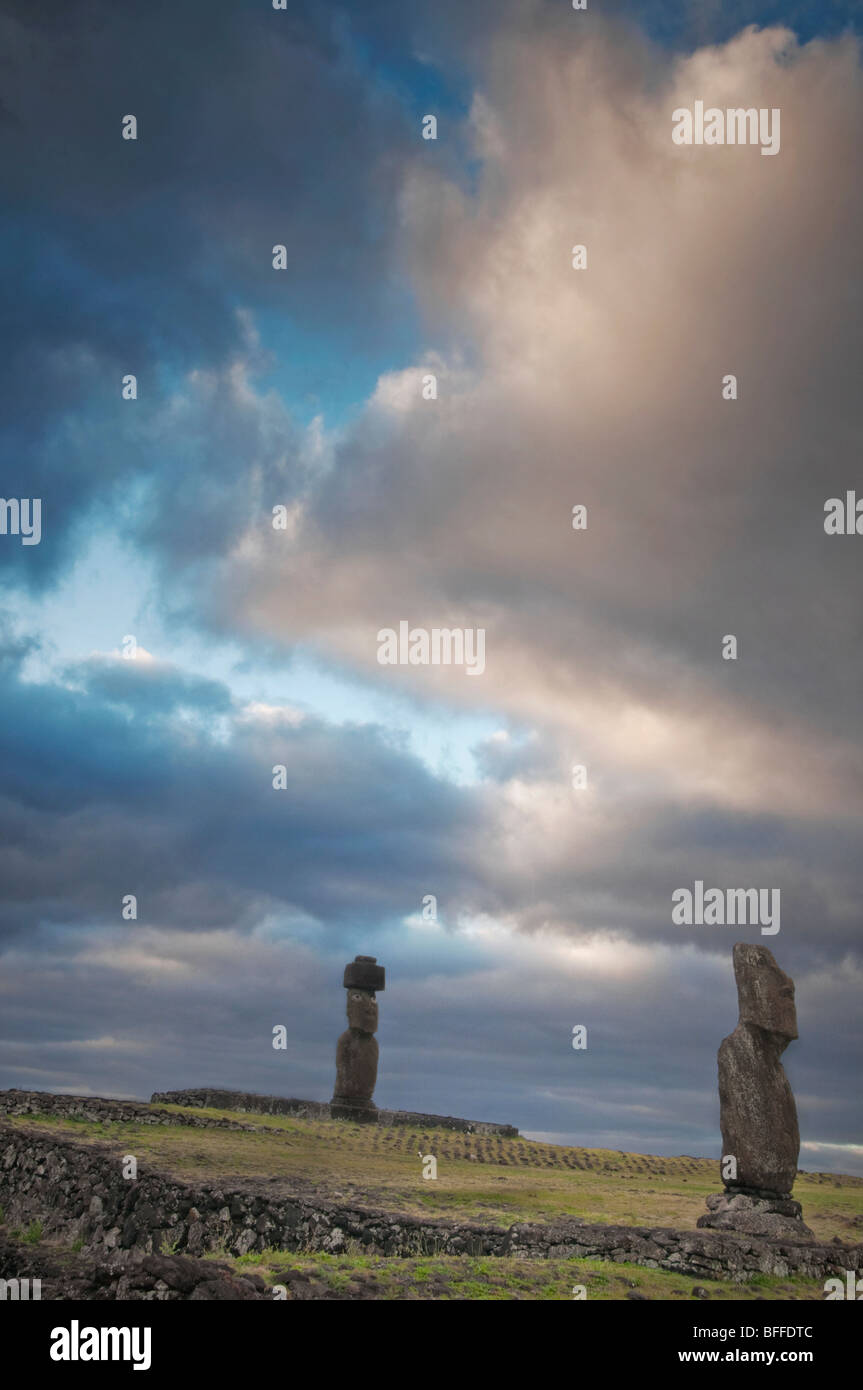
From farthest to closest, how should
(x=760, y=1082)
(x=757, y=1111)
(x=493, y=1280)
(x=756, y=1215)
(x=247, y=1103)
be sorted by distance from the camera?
(x=247, y=1103), (x=760, y=1082), (x=757, y=1111), (x=756, y=1215), (x=493, y=1280)

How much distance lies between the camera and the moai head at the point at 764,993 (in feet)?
72.2

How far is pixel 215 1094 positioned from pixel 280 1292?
33461mm

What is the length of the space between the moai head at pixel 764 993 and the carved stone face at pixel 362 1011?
23.4m

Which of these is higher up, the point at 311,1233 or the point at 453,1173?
the point at 311,1233

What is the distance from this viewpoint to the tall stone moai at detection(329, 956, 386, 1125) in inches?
1656

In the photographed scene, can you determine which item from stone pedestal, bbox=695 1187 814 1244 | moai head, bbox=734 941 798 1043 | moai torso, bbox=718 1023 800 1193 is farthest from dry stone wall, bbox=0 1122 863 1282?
moai head, bbox=734 941 798 1043

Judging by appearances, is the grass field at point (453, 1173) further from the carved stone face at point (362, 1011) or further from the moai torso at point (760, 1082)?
the carved stone face at point (362, 1011)

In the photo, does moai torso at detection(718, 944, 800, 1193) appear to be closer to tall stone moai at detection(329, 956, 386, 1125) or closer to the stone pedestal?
the stone pedestal

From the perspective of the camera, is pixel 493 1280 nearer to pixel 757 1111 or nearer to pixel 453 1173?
pixel 757 1111

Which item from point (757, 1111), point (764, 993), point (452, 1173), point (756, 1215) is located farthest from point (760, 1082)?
point (452, 1173)

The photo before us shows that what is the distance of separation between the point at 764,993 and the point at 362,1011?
2419 centimetres

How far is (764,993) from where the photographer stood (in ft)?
72.7
